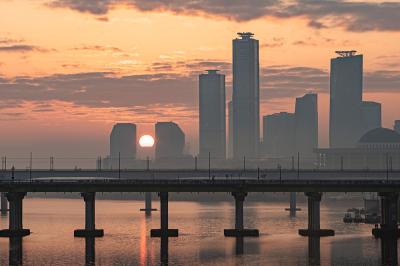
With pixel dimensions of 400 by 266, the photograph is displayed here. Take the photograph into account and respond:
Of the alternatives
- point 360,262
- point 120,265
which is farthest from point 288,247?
point 120,265

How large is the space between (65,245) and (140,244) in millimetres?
14781

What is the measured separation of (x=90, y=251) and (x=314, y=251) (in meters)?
40.9

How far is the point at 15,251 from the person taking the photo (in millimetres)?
165500

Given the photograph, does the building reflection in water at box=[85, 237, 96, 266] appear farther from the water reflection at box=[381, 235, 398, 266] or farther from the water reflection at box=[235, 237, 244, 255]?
the water reflection at box=[381, 235, 398, 266]

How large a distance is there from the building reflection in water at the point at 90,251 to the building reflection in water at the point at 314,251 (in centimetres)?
3585

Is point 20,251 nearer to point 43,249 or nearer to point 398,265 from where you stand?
point 43,249

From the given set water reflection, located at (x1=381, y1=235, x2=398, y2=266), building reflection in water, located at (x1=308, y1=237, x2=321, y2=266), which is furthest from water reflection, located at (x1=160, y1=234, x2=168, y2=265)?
water reflection, located at (x1=381, y1=235, x2=398, y2=266)

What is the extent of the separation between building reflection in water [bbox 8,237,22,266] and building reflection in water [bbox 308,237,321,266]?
48.2 meters

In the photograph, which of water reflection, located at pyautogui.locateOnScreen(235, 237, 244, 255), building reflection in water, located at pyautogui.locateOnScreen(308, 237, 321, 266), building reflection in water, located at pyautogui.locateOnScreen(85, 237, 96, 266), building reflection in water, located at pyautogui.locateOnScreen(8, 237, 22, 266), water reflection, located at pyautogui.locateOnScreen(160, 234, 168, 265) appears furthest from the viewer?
water reflection, located at pyautogui.locateOnScreen(235, 237, 244, 255)

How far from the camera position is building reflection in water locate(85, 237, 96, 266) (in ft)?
486

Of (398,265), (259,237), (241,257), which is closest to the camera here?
(398,265)

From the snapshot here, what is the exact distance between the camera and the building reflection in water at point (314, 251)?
15000cm

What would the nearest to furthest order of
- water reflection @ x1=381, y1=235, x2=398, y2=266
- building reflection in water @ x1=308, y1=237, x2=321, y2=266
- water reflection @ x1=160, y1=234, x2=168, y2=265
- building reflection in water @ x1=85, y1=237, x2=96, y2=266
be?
building reflection in water @ x1=85, y1=237, x2=96, y2=266 < water reflection @ x1=381, y1=235, x2=398, y2=266 < building reflection in water @ x1=308, y1=237, x2=321, y2=266 < water reflection @ x1=160, y1=234, x2=168, y2=265

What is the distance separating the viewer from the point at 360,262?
149250 millimetres
